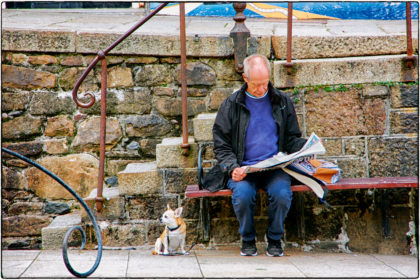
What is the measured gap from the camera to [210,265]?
3.26 meters

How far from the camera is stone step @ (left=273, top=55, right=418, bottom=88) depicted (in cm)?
397

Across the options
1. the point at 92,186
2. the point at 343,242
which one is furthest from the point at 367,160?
the point at 92,186

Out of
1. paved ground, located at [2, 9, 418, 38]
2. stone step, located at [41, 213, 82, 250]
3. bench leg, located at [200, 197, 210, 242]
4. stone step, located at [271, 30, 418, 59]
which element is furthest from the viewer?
paved ground, located at [2, 9, 418, 38]

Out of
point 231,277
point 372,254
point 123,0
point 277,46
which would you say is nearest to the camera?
point 231,277

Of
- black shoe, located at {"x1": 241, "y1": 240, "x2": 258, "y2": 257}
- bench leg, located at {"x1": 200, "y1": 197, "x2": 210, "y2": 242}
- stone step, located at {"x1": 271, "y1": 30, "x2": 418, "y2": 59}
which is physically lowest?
black shoe, located at {"x1": 241, "y1": 240, "x2": 258, "y2": 257}

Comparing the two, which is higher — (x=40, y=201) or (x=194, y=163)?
(x=194, y=163)

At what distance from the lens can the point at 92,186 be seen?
4457 mm

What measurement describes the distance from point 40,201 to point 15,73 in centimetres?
114

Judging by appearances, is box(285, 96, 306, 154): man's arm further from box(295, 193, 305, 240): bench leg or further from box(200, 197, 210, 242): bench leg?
box(200, 197, 210, 242): bench leg

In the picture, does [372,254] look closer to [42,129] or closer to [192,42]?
A: [192,42]

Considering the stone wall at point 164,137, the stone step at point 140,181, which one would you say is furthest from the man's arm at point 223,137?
the stone step at point 140,181

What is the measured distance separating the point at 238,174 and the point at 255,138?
33 cm

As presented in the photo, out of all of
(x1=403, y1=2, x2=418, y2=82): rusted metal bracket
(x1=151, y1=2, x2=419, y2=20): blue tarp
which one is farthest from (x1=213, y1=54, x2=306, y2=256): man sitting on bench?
(x1=151, y1=2, x2=419, y2=20): blue tarp

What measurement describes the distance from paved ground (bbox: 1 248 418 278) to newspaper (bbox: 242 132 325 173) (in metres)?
0.63
